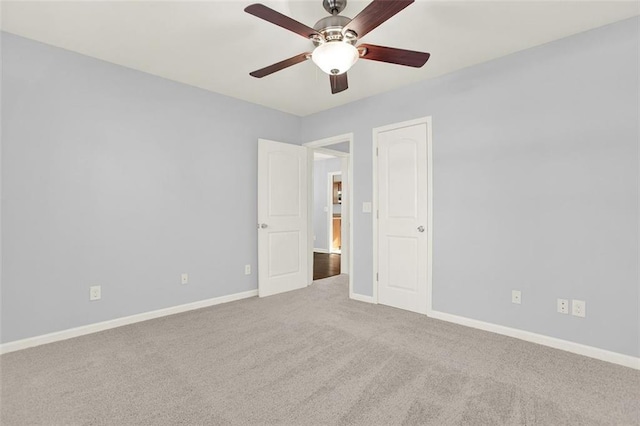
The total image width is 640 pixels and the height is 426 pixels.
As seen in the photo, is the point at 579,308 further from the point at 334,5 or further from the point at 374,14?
the point at 334,5

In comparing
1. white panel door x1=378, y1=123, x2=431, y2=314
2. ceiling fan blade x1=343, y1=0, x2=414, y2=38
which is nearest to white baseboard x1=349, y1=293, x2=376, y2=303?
white panel door x1=378, y1=123, x2=431, y2=314

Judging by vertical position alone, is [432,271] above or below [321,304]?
above

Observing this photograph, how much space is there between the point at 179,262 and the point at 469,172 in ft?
10.5

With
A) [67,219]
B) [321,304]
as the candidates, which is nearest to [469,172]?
[321,304]

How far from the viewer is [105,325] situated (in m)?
3.05

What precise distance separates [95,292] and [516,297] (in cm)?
382

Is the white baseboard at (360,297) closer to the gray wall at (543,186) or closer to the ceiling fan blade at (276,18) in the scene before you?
the gray wall at (543,186)

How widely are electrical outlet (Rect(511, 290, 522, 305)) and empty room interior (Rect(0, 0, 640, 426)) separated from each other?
0.04 metres

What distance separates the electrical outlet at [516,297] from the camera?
284 cm

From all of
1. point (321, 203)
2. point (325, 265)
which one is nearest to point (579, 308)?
point (325, 265)

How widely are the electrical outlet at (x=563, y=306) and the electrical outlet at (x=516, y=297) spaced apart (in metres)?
0.28

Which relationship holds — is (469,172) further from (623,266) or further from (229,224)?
(229,224)

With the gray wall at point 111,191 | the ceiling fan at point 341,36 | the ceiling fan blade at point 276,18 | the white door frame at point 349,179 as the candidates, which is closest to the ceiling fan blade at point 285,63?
the ceiling fan at point 341,36

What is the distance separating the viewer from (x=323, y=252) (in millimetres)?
8477
